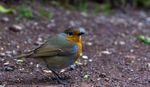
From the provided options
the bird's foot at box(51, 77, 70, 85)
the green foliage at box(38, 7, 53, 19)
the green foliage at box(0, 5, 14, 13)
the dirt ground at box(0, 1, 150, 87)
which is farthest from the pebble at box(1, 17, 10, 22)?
the bird's foot at box(51, 77, 70, 85)

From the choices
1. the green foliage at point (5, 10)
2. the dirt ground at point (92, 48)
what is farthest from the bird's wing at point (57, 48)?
the green foliage at point (5, 10)

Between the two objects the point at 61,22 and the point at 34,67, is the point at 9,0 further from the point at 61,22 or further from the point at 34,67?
the point at 34,67

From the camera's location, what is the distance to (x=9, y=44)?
6.76 meters

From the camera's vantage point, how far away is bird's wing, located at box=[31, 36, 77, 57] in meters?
5.08

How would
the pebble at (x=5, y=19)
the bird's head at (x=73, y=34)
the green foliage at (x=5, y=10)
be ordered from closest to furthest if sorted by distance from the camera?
the bird's head at (x=73, y=34), the pebble at (x=5, y=19), the green foliage at (x=5, y=10)

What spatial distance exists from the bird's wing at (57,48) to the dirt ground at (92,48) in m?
0.14

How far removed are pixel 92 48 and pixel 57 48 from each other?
1.85 m

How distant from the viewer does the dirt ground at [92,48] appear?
207 inches

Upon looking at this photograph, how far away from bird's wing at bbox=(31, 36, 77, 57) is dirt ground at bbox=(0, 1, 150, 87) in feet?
0.46

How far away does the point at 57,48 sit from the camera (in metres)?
5.12

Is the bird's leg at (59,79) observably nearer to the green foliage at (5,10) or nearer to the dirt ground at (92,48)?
the dirt ground at (92,48)

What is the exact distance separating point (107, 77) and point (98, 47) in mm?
1645

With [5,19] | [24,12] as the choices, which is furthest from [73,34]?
[24,12]

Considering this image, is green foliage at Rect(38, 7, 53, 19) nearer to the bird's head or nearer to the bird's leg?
the bird's leg
